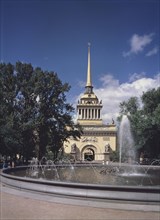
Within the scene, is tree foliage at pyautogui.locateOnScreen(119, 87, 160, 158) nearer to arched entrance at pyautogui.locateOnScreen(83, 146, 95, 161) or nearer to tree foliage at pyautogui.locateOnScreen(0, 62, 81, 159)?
tree foliage at pyautogui.locateOnScreen(0, 62, 81, 159)

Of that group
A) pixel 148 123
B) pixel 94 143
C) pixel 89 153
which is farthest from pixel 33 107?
pixel 89 153

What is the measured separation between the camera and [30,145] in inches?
1610

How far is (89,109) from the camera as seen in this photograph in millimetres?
97500

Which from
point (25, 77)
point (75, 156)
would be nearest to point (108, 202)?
point (25, 77)

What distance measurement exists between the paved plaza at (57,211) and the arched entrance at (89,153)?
7784 cm

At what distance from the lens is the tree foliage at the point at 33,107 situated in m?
37.4

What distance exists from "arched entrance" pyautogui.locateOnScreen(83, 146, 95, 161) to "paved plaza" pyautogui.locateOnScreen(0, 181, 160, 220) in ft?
255

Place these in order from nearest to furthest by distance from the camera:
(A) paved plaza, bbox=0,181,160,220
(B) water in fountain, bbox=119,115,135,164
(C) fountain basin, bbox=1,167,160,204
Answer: (A) paved plaza, bbox=0,181,160,220
(C) fountain basin, bbox=1,167,160,204
(B) water in fountain, bbox=119,115,135,164

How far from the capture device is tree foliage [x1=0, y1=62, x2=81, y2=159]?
1471 inches

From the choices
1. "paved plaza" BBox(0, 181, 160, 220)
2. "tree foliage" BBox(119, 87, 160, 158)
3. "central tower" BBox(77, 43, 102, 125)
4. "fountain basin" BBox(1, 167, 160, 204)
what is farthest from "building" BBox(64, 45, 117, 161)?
"paved plaza" BBox(0, 181, 160, 220)

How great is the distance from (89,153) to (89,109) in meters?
14.4

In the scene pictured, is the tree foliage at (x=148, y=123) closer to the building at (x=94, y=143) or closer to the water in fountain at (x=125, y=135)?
the water in fountain at (x=125, y=135)

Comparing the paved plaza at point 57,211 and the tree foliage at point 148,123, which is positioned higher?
the tree foliage at point 148,123

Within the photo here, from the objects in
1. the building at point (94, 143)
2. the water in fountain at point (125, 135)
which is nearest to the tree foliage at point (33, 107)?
the water in fountain at point (125, 135)
